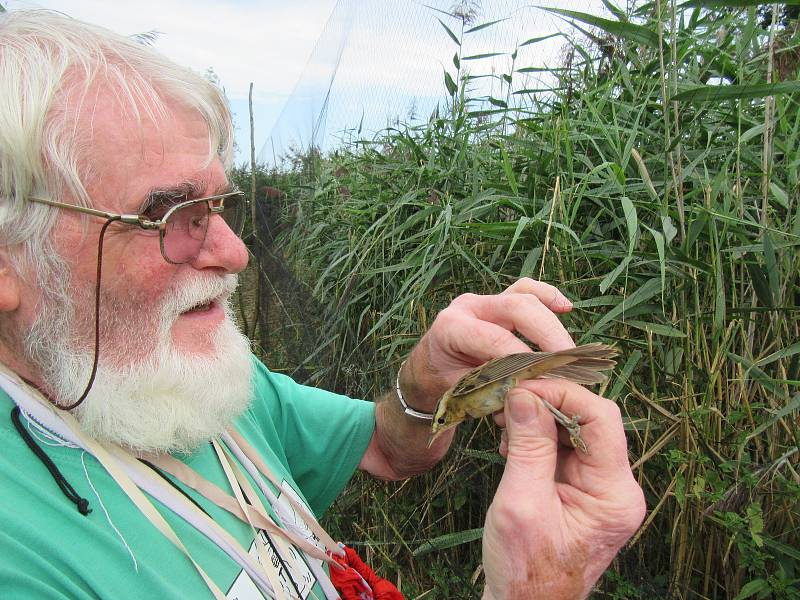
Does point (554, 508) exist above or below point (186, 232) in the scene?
below

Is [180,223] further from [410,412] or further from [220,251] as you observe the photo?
[410,412]

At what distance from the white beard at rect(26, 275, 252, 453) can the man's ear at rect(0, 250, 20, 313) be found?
0.21 feet

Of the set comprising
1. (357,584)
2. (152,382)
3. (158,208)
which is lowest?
(357,584)

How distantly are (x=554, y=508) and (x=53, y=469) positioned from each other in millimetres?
989

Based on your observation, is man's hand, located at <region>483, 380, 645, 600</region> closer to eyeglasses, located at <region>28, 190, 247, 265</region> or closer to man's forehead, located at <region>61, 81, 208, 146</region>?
eyeglasses, located at <region>28, 190, 247, 265</region>

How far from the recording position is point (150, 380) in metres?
1.47

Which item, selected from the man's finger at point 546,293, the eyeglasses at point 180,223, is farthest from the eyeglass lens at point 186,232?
the man's finger at point 546,293

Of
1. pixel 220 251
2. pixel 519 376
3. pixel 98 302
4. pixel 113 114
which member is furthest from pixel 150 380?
pixel 519 376

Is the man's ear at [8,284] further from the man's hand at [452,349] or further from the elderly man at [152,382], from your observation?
the man's hand at [452,349]

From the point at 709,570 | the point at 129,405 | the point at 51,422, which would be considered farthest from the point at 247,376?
the point at 709,570

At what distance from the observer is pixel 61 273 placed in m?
1.38

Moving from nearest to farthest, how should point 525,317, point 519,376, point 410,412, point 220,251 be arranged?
point 519,376 < point 525,317 < point 220,251 < point 410,412

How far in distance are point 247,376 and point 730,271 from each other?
1.51m

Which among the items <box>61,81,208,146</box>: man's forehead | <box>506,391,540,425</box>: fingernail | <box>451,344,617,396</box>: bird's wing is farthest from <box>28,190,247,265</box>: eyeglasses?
<box>506,391,540,425</box>: fingernail
